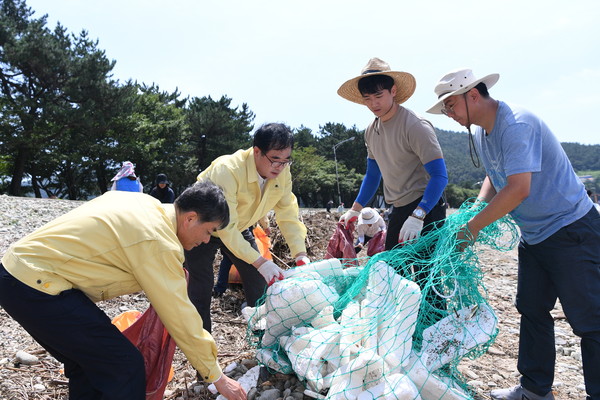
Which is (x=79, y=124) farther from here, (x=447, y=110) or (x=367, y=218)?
(x=447, y=110)

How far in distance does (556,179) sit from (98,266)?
7.12ft

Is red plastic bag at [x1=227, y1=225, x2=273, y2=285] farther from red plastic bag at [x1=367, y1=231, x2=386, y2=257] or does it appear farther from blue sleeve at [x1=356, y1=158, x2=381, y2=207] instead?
blue sleeve at [x1=356, y1=158, x2=381, y2=207]

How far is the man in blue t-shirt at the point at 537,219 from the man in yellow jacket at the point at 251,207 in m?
0.98

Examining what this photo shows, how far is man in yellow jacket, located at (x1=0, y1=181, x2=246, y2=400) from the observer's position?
169 cm

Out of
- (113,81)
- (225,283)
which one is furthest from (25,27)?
(225,283)

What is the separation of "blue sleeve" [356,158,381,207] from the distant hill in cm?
A: 9639

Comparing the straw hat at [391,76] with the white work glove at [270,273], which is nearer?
the white work glove at [270,273]

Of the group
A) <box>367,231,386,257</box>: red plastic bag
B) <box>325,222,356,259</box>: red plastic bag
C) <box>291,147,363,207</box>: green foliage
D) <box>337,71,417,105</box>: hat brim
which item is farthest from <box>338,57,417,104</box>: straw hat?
<box>291,147,363,207</box>: green foliage

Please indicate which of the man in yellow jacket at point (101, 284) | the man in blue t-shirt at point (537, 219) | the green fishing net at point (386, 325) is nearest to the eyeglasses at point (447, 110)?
the man in blue t-shirt at point (537, 219)

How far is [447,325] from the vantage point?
222 cm

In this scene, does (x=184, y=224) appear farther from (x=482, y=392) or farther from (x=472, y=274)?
(x=482, y=392)

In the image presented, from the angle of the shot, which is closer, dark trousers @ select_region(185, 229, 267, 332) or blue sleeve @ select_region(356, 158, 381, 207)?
dark trousers @ select_region(185, 229, 267, 332)

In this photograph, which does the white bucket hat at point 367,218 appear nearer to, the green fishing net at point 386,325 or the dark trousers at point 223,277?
the dark trousers at point 223,277

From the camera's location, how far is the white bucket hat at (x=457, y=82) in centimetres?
214
